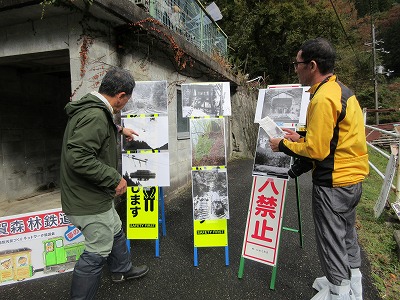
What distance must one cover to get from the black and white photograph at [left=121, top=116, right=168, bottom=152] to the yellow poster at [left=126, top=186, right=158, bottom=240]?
1.65 ft

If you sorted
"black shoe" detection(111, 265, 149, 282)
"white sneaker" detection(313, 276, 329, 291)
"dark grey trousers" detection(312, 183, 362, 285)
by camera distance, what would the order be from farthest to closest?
1. "black shoe" detection(111, 265, 149, 282)
2. "white sneaker" detection(313, 276, 329, 291)
3. "dark grey trousers" detection(312, 183, 362, 285)

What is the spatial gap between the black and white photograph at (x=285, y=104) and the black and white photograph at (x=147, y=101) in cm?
112

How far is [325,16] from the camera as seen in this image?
13.3 m

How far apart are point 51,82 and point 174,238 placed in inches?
181

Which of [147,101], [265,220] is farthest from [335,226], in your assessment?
[147,101]

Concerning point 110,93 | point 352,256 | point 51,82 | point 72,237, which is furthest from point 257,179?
point 51,82

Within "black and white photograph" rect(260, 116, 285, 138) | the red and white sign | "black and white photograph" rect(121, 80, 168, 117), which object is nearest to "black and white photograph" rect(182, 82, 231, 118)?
"black and white photograph" rect(121, 80, 168, 117)

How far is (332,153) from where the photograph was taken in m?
1.83

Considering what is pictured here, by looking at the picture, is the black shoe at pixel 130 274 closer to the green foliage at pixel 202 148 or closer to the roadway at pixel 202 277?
the roadway at pixel 202 277

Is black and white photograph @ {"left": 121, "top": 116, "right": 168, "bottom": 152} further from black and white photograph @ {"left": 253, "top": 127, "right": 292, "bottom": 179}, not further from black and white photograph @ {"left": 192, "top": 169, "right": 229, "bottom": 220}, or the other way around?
black and white photograph @ {"left": 253, "top": 127, "right": 292, "bottom": 179}

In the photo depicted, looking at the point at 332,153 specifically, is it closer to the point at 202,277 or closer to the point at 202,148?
the point at 202,148

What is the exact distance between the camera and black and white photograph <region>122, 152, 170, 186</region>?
9.95ft

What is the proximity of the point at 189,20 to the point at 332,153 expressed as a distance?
529 cm

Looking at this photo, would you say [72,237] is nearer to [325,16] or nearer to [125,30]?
[125,30]
